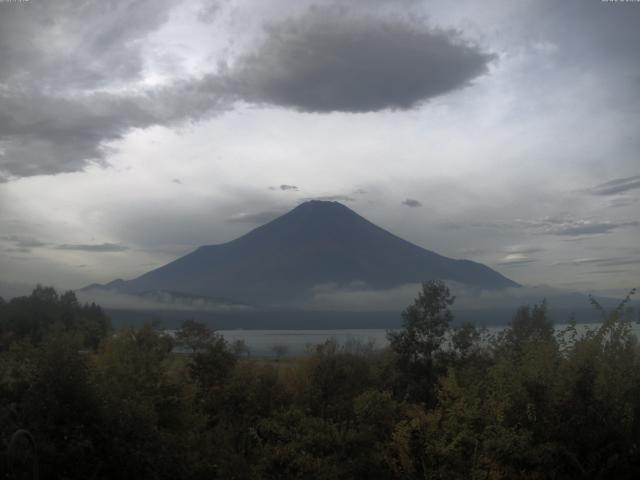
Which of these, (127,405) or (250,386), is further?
(250,386)

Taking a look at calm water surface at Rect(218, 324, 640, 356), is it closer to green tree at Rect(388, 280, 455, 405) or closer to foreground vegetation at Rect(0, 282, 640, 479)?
green tree at Rect(388, 280, 455, 405)

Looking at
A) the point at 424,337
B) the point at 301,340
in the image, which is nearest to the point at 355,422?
the point at 424,337

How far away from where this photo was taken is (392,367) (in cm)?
2983

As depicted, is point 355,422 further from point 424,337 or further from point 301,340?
point 301,340

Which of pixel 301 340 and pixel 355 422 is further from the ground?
pixel 355 422

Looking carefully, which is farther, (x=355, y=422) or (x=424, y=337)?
(x=424, y=337)

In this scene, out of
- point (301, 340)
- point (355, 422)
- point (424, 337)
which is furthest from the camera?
point (301, 340)

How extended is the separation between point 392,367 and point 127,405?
54.3 feet

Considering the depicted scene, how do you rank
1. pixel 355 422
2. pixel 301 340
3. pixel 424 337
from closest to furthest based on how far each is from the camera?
pixel 355 422
pixel 424 337
pixel 301 340

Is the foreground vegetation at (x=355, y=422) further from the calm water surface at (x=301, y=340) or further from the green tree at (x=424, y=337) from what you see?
the calm water surface at (x=301, y=340)

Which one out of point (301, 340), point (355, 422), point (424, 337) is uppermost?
point (424, 337)

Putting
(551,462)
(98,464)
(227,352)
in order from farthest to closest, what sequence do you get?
(227,352), (551,462), (98,464)

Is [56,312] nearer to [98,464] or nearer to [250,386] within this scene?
[250,386]

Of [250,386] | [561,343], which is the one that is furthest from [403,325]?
[561,343]
